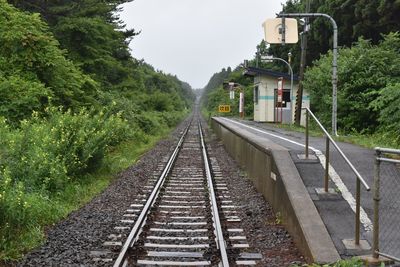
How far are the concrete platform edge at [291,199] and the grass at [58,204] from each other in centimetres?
376

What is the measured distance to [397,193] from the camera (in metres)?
5.58

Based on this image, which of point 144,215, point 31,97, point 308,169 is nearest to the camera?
point 144,215

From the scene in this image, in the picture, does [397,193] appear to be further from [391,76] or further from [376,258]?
[391,76]

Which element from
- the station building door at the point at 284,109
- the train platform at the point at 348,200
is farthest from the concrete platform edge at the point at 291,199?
the station building door at the point at 284,109

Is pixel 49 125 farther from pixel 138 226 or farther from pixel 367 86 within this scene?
pixel 367 86

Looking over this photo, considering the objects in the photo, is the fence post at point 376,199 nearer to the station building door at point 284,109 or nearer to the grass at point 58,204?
the grass at point 58,204

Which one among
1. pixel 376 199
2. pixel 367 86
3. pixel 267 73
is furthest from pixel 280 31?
pixel 267 73

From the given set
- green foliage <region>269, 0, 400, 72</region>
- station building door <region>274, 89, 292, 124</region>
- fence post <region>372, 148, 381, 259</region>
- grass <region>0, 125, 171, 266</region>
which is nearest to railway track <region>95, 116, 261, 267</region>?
grass <region>0, 125, 171, 266</region>

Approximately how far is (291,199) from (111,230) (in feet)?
9.69

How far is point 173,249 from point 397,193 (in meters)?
3.11

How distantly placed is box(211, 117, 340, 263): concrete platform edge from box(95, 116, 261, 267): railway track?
743 millimetres

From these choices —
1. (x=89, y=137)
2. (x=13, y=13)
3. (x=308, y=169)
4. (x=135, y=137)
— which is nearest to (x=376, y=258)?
(x=308, y=169)

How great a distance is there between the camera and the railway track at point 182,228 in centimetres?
643

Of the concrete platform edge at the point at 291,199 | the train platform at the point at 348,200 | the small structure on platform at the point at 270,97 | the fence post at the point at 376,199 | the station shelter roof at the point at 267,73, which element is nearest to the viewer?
the fence post at the point at 376,199
